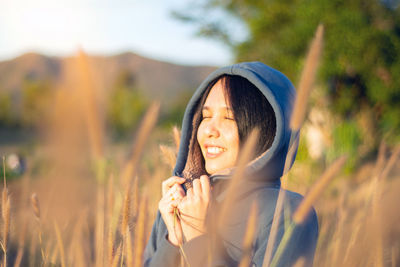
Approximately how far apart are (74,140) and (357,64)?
737cm

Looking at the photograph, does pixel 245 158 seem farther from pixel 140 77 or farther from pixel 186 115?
pixel 140 77

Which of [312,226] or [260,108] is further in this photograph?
[260,108]

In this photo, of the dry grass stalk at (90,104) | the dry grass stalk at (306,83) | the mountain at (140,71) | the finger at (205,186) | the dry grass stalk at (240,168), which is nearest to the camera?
the dry grass stalk at (240,168)

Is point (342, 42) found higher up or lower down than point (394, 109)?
higher up

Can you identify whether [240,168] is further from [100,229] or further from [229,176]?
[100,229]

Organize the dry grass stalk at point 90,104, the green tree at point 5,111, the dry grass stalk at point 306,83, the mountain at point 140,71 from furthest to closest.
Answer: the mountain at point 140,71 < the green tree at point 5,111 < the dry grass stalk at point 90,104 < the dry grass stalk at point 306,83

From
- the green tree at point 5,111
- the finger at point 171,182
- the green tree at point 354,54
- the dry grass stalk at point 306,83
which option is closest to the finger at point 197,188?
the finger at point 171,182

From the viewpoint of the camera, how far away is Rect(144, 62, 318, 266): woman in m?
1.19

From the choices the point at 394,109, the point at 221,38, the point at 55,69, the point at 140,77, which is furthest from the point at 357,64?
the point at 55,69

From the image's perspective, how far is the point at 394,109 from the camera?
890 cm

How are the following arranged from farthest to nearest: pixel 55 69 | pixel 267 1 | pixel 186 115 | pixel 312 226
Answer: pixel 55 69 → pixel 267 1 → pixel 186 115 → pixel 312 226

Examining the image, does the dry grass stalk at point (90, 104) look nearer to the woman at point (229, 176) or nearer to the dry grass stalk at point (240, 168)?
the woman at point (229, 176)

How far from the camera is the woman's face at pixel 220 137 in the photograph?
1401 mm

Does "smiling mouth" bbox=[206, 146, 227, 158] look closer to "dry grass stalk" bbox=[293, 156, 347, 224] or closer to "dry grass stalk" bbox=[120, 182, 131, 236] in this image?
"dry grass stalk" bbox=[120, 182, 131, 236]
